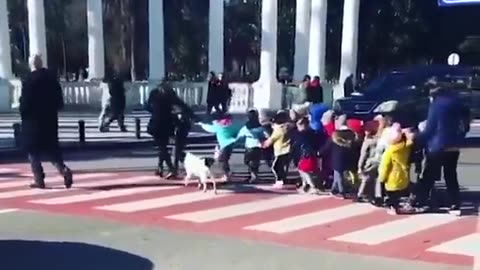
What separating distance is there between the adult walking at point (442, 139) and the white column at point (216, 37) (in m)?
29.9

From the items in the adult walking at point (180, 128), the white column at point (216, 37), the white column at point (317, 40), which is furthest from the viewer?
the white column at point (216, 37)

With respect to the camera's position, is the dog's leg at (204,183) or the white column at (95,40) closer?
the dog's leg at (204,183)

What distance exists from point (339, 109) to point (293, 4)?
3700cm

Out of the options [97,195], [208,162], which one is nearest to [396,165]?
[208,162]

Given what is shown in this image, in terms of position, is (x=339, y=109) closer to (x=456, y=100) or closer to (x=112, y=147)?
(x=112, y=147)

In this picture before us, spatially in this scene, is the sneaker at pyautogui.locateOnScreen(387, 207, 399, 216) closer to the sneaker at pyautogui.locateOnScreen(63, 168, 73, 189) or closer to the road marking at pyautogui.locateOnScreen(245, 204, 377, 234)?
the road marking at pyautogui.locateOnScreen(245, 204, 377, 234)

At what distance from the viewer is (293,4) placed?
195 feet

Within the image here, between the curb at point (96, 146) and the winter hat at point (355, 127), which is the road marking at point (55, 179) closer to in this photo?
the curb at point (96, 146)

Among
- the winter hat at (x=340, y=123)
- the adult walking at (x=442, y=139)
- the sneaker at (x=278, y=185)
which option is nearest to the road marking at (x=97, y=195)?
the sneaker at (x=278, y=185)

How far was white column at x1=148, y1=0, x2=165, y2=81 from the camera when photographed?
139 feet

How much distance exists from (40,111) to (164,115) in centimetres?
232

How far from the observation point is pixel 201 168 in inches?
527

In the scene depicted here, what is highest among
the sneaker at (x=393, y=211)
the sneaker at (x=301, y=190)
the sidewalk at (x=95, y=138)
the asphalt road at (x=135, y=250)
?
the asphalt road at (x=135, y=250)

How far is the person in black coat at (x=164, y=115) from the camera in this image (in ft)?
49.0
